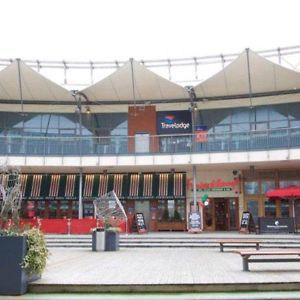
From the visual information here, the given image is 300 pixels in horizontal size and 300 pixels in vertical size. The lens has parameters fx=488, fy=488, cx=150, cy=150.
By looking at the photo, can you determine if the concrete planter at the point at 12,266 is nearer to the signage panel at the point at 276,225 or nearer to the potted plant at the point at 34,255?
the potted plant at the point at 34,255

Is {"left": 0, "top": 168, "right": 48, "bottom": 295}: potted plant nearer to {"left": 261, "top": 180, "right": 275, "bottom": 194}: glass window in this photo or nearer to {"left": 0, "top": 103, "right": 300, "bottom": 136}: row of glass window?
{"left": 261, "top": 180, "right": 275, "bottom": 194}: glass window

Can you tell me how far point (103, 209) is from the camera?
19812 millimetres

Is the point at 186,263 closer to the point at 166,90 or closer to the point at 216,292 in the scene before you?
the point at 216,292

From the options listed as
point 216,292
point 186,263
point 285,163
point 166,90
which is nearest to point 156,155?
point 166,90

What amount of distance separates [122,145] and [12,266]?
18.0 m

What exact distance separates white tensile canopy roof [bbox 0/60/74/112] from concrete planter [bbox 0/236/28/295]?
66.0ft

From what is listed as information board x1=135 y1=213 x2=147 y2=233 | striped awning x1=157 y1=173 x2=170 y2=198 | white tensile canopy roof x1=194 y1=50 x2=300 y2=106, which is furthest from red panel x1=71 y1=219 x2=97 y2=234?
white tensile canopy roof x1=194 y1=50 x2=300 y2=106

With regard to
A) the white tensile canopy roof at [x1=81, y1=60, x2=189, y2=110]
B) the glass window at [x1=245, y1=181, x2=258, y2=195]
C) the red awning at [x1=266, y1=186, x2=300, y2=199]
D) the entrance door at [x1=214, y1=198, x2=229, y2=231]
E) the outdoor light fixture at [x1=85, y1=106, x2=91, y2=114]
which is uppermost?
the white tensile canopy roof at [x1=81, y1=60, x2=189, y2=110]

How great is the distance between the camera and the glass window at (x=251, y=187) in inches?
1109

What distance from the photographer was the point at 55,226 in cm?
2480

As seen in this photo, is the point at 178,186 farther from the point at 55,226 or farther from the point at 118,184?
the point at 55,226

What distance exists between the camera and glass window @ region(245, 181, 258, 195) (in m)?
28.2

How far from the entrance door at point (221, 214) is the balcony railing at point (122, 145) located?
441cm

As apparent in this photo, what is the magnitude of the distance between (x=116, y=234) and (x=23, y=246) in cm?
952
